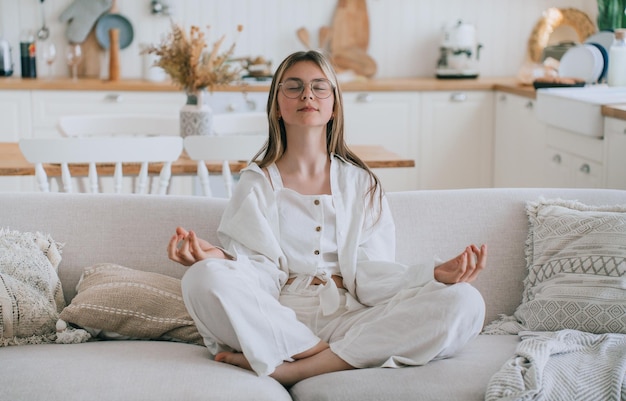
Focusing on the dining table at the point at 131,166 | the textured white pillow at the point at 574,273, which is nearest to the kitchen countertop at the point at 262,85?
the dining table at the point at 131,166

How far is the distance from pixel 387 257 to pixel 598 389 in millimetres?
653

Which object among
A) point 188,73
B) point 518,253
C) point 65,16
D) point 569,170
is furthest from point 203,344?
point 65,16

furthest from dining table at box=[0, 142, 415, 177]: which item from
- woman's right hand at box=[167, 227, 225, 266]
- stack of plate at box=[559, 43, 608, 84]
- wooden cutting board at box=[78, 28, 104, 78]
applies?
wooden cutting board at box=[78, 28, 104, 78]

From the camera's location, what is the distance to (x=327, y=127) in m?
2.53

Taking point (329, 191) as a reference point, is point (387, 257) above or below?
below

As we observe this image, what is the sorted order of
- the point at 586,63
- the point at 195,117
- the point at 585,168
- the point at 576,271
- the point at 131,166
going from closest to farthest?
the point at 576,271, the point at 131,166, the point at 195,117, the point at 585,168, the point at 586,63

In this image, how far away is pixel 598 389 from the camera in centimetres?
192

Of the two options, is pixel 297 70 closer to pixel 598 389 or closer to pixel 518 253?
pixel 518 253

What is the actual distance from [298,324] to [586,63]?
294 cm

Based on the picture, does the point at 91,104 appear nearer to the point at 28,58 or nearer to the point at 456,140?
the point at 28,58

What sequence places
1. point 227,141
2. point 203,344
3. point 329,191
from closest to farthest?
point 203,344, point 329,191, point 227,141

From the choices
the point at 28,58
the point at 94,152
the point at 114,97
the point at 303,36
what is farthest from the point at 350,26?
the point at 94,152

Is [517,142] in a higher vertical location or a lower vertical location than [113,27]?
lower

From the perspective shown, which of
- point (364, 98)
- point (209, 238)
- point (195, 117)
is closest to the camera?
point (209, 238)
